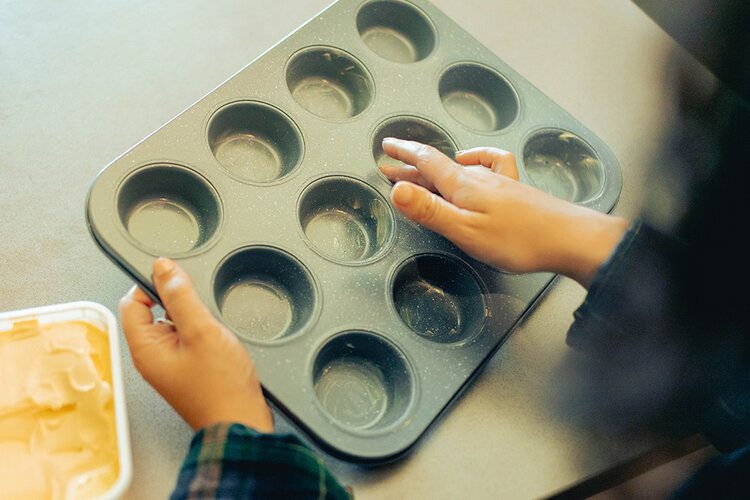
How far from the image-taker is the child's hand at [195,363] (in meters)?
0.66

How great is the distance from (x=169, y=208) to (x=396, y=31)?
0.45 meters

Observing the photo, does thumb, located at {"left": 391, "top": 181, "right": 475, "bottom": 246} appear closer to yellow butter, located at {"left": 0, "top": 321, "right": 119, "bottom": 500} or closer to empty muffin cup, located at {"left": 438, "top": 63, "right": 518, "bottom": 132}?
empty muffin cup, located at {"left": 438, "top": 63, "right": 518, "bottom": 132}

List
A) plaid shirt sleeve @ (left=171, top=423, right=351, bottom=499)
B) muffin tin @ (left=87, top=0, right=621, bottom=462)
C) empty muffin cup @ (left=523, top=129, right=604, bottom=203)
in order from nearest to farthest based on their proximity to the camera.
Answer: plaid shirt sleeve @ (left=171, top=423, right=351, bottom=499) < muffin tin @ (left=87, top=0, right=621, bottom=462) < empty muffin cup @ (left=523, top=129, right=604, bottom=203)

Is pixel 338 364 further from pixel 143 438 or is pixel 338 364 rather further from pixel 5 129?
pixel 5 129

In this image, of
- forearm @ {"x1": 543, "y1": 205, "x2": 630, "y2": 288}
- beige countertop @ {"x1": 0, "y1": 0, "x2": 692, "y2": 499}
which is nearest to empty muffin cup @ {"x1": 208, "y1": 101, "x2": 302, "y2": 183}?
beige countertop @ {"x1": 0, "y1": 0, "x2": 692, "y2": 499}

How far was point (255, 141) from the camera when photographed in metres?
0.90

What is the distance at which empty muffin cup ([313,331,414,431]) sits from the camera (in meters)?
0.74

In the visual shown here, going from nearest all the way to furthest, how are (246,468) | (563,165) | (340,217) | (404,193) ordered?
(246,468)
(404,193)
(340,217)
(563,165)

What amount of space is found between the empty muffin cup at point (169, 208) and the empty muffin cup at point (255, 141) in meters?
0.06

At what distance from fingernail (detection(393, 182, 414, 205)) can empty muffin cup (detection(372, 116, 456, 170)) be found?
125 millimetres

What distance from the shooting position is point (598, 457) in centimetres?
76

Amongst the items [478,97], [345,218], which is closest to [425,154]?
[345,218]

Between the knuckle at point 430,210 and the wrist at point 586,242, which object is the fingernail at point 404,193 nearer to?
the knuckle at point 430,210

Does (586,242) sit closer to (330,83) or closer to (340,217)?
(340,217)
